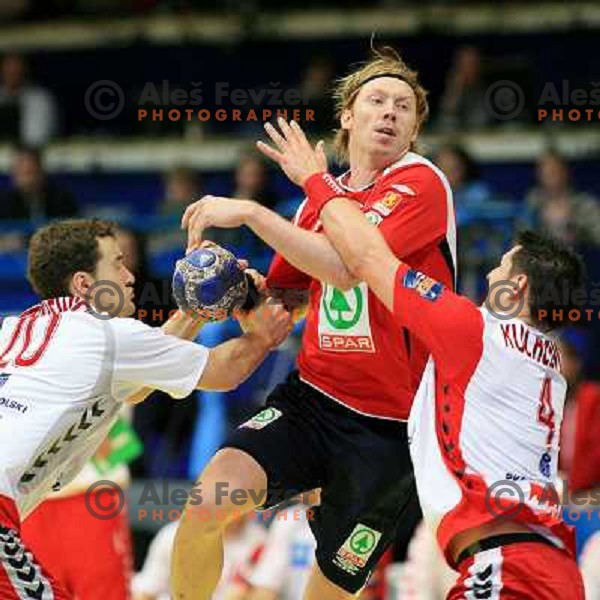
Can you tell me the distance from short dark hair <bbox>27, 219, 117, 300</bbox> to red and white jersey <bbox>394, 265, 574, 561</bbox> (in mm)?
1503

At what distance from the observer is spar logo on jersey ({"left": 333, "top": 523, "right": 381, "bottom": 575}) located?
286 inches

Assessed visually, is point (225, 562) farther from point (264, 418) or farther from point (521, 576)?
point (521, 576)

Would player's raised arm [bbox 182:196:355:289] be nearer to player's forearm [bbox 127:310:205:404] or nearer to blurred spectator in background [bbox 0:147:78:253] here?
player's forearm [bbox 127:310:205:404]

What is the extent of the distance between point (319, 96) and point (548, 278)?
836 centimetres

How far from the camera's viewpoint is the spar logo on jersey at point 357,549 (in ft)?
23.8

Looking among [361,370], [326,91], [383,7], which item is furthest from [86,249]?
[383,7]

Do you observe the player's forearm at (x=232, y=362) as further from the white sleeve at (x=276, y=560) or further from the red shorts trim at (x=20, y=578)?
the white sleeve at (x=276, y=560)

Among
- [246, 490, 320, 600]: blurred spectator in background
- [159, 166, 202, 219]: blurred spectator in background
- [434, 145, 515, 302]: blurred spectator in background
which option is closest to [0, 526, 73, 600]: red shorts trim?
[246, 490, 320, 600]: blurred spectator in background

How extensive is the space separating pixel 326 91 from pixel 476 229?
2722 millimetres

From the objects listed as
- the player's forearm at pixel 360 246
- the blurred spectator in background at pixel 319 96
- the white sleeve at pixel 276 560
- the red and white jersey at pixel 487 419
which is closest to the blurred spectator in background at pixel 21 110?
the blurred spectator in background at pixel 319 96

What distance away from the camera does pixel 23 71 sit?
54.6ft

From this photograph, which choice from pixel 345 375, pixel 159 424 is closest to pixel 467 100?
pixel 159 424

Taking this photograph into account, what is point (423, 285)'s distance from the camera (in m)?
6.42

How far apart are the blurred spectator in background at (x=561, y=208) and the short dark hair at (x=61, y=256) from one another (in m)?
5.54
